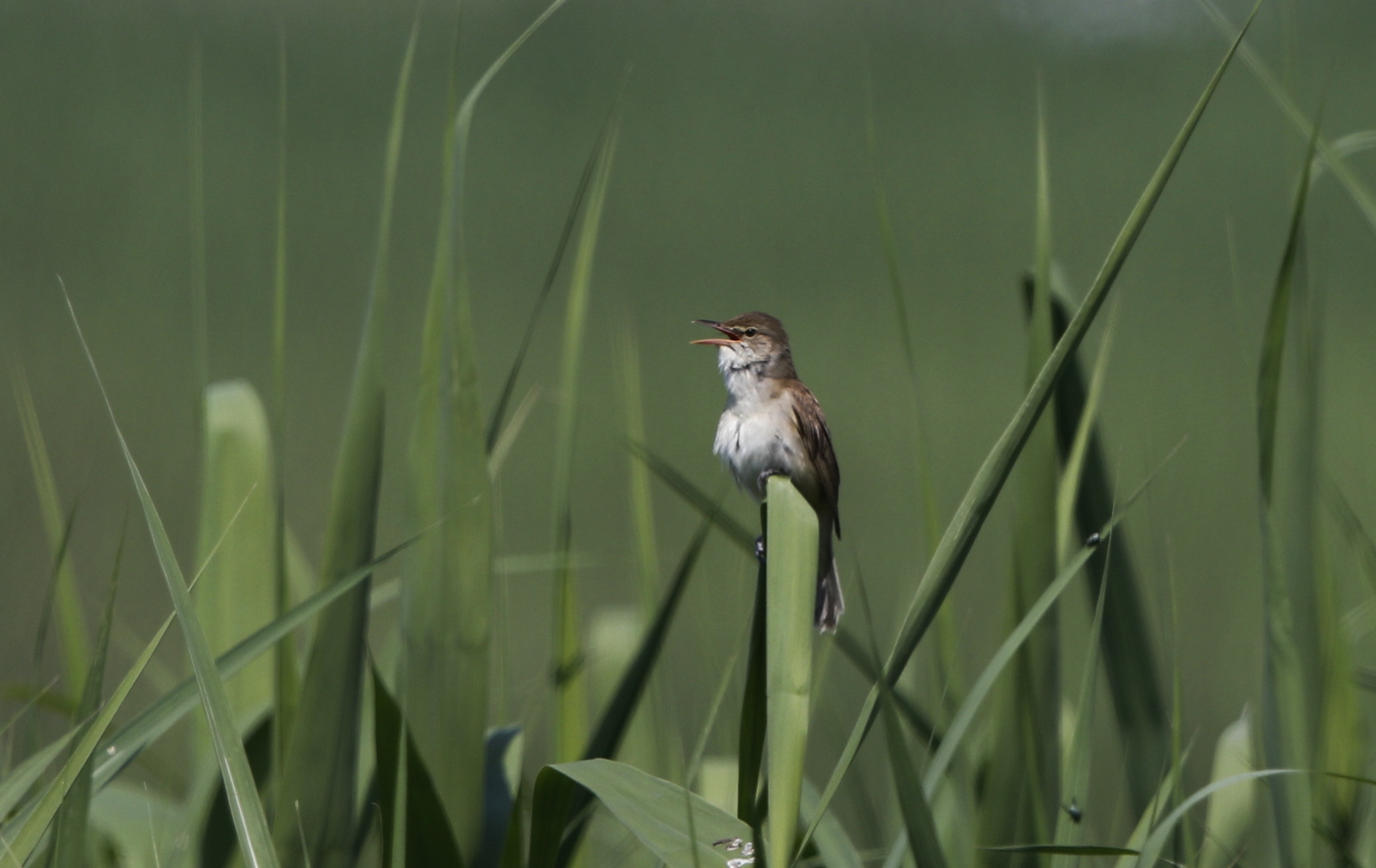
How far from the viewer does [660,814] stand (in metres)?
0.87

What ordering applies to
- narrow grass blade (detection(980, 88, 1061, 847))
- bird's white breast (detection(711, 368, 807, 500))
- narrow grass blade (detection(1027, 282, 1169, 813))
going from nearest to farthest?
1. narrow grass blade (detection(980, 88, 1061, 847))
2. narrow grass blade (detection(1027, 282, 1169, 813))
3. bird's white breast (detection(711, 368, 807, 500))

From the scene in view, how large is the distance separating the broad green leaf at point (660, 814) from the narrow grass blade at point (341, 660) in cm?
19

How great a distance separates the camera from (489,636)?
38.3 inches

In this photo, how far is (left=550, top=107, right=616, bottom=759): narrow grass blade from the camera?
1241 mm

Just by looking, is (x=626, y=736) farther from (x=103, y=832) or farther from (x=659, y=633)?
(x=103, y=832)

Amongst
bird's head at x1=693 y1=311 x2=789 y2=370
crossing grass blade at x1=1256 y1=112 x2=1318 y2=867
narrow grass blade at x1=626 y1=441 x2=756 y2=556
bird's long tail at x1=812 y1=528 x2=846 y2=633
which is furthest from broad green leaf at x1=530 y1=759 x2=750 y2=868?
bird's head at x1=693 y1=311 x2=789 y2=370

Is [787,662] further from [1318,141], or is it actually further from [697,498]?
[1318,141]

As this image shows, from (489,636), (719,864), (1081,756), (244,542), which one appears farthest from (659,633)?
(244,542)

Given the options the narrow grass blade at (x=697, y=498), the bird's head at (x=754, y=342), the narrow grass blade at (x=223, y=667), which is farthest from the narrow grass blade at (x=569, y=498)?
the bird's head at (x=754, y=342)

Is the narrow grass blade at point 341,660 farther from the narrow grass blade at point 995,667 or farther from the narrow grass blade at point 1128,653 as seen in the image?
the narrow grass blade at point 1128,653

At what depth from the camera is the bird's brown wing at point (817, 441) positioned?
2.08 m

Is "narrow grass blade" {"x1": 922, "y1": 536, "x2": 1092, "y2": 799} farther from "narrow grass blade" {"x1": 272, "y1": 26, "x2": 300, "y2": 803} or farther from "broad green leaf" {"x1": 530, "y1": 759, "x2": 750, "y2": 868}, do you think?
"narrow grass blade" {"x1": 272, "y1": 26, "x2": 300, "y2": 803}

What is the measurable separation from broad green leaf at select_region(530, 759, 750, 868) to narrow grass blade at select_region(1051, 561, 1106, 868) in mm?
330

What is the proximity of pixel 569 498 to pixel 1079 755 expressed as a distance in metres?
0.56
